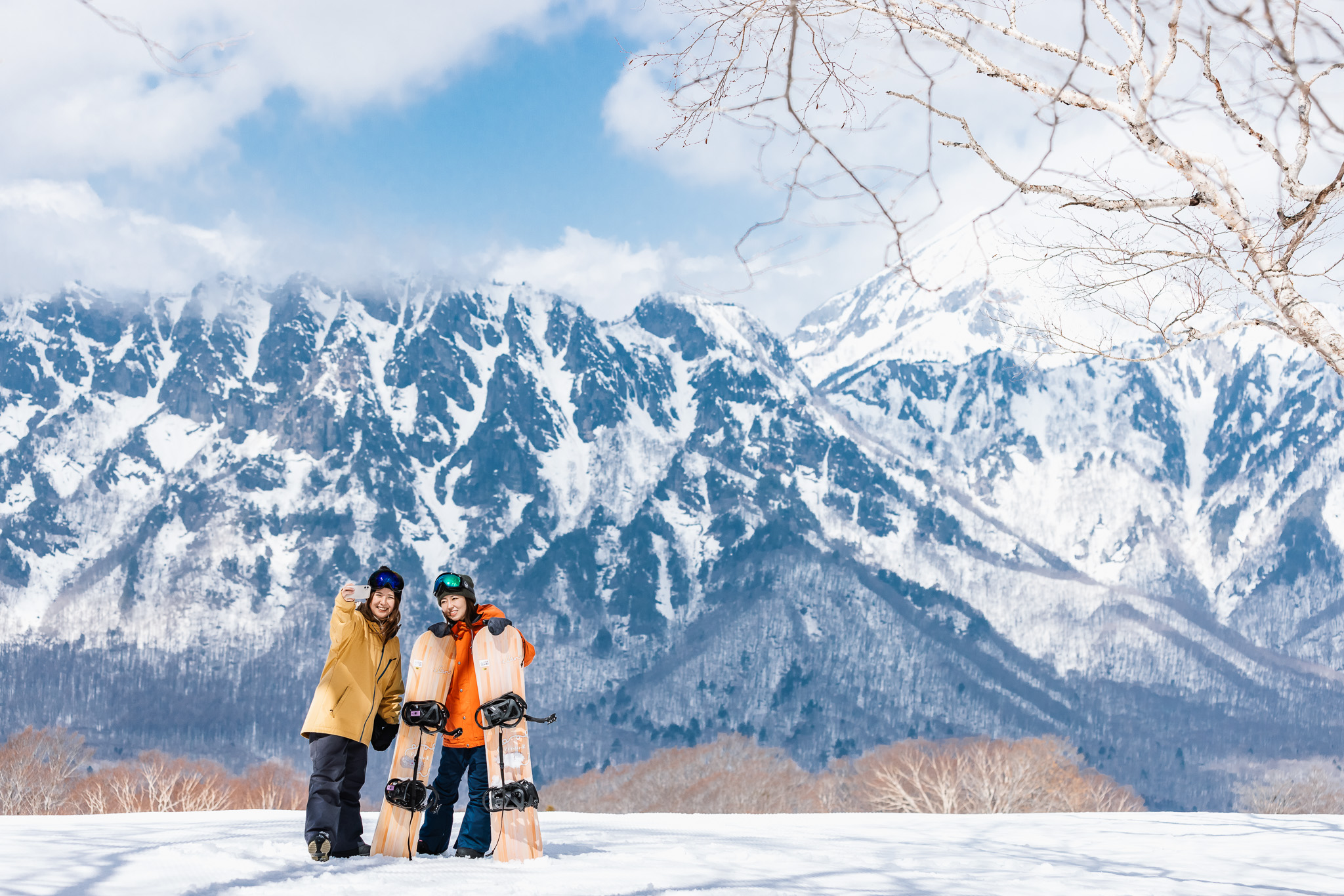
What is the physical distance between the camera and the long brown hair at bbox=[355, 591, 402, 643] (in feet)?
25.4

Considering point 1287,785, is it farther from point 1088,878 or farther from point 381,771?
point 381,771

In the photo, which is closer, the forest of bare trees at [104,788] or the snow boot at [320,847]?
the snow boot at [320,847]

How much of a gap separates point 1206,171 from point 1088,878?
501 cm

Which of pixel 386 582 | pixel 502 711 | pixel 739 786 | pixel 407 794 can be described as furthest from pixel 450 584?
pixel 739 786

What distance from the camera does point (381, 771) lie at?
191875 mm

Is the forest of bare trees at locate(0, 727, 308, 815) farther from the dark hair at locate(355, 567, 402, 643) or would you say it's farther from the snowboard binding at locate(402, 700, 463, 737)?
the snowboard binding at locate(402, 700, 463, 737)

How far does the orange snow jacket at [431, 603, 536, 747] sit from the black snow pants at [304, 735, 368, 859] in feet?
2.25

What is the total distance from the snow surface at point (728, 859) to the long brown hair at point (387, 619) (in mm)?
1628

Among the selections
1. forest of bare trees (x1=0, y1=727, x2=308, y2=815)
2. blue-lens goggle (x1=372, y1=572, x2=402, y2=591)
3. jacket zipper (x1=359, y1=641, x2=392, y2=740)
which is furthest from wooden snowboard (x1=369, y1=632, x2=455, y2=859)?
forest of bare trees (x1=0, y1=727, x2=308, y2=815)

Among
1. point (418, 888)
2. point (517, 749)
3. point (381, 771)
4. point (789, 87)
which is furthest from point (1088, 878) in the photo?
point (381, 771)

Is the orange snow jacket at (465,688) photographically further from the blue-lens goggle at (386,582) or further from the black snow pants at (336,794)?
the black snow pants at (336,794)

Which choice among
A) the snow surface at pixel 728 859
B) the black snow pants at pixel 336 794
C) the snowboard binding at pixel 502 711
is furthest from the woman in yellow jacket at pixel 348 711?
the snowboard binding at pixel 502 711

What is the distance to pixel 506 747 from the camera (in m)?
7.54

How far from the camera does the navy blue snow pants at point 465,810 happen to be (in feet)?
25.0
